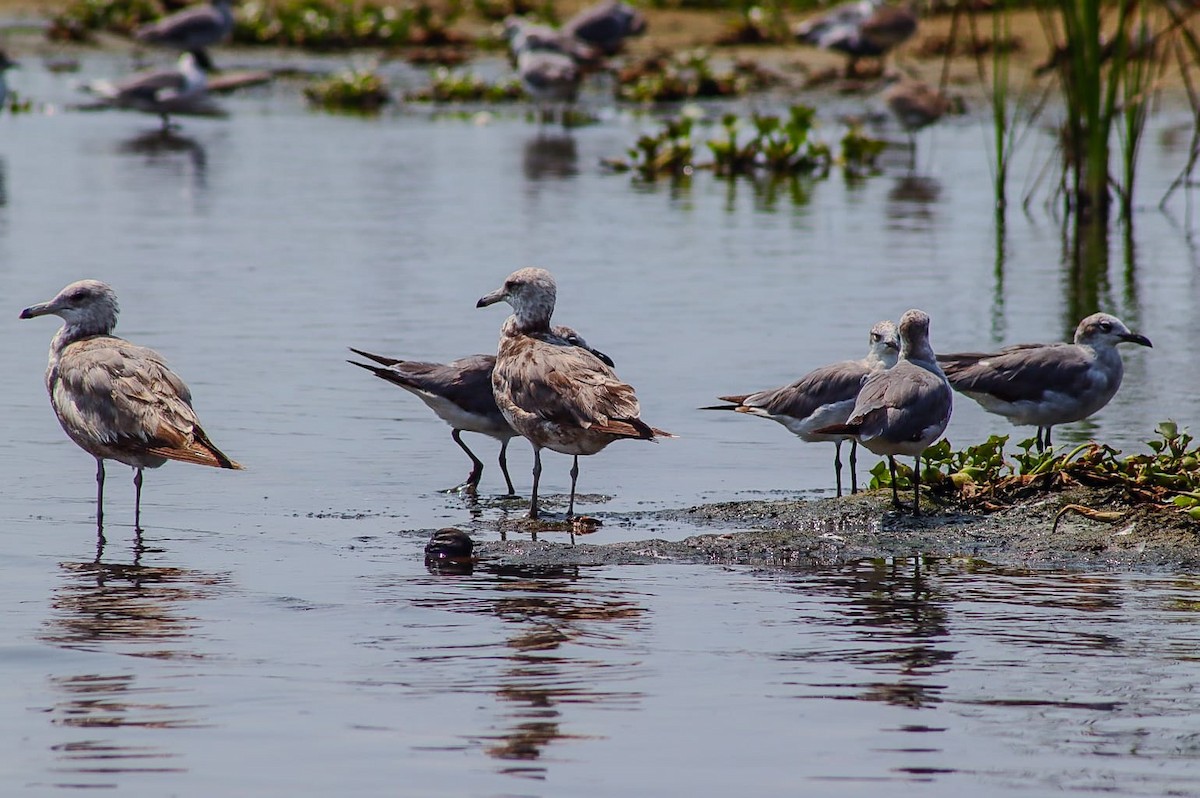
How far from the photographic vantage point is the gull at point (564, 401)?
9117 mm

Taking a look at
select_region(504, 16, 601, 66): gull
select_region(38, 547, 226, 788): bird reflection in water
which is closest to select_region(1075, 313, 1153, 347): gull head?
select_region(38, 547, 226, 788): bird reflection in water

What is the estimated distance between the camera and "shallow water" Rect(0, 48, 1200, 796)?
582cm

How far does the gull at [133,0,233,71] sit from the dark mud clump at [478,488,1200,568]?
2713 centimetres

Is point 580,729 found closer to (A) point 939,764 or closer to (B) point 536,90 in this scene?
(A) point 939,764

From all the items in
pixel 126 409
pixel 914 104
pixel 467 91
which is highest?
pixel 914 104

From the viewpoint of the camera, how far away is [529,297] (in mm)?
10117

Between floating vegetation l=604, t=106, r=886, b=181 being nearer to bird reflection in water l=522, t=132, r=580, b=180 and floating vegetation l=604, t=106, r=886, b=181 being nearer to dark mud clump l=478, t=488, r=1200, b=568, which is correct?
bird reflection in water l=522, t=132, r=580, b=180

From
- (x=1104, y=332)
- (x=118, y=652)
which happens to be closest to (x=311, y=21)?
(x=1104, y=332)

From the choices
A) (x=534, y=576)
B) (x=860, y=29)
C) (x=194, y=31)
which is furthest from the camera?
(x=194, y=31)

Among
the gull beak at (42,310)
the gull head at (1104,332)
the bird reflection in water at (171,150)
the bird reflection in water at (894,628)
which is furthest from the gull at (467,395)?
the bird reflection in water at (171,150)

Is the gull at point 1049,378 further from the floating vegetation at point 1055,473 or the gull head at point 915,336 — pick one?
the gull head at point 915,336

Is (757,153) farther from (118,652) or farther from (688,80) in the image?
(118,652)

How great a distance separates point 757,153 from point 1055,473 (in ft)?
52.6

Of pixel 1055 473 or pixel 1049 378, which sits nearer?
pixel 1055 473
